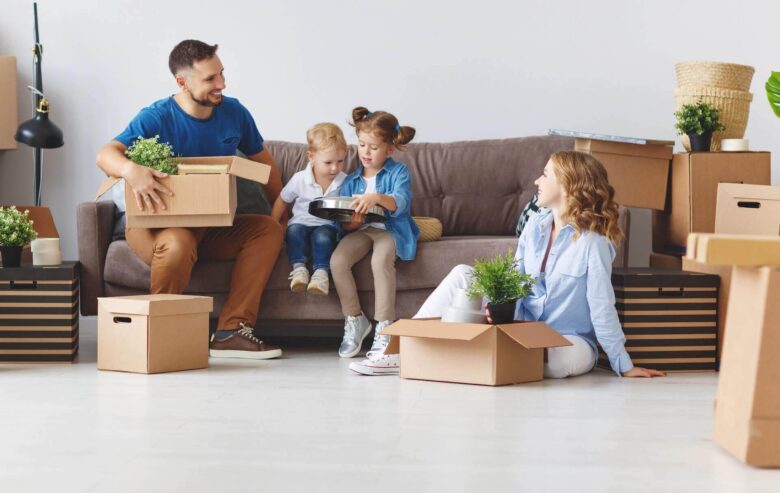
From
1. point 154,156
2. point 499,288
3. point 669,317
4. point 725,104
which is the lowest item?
point 669,317

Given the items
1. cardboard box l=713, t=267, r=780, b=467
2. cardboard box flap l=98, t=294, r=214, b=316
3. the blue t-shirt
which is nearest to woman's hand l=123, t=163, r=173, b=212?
the blue t-shirt

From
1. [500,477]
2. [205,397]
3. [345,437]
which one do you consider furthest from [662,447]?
[205,397]

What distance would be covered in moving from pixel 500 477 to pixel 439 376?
1.10 metres

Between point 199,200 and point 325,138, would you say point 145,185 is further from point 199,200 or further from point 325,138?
point 325,138

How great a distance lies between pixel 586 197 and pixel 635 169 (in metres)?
0.71

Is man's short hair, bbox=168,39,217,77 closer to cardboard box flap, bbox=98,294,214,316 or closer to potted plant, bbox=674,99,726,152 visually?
cardboard box flap, bbox=98,294,214,316

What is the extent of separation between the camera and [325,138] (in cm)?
373

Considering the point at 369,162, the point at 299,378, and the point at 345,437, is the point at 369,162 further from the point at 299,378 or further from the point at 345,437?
the point at 345,437

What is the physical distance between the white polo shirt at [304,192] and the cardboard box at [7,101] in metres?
1.43

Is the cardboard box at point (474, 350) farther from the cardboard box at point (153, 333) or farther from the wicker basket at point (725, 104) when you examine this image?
the wicker basket at point (725, 104)

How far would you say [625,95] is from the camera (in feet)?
14.5

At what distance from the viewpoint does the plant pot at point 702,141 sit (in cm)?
376

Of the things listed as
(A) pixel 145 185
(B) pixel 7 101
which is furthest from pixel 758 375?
(B) pixel 7 101

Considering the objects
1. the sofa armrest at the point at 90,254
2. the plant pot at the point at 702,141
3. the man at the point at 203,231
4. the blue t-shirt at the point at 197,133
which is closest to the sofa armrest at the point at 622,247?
the plant pot at the point at 702,141
